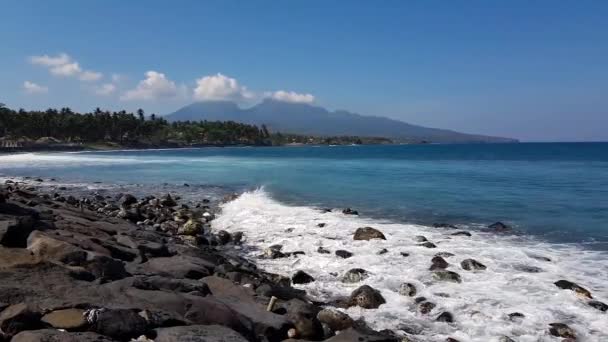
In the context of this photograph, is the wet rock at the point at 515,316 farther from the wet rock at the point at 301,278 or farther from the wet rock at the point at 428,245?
the wet rock at the point at 428,245

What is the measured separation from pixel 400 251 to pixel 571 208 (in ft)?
50.6

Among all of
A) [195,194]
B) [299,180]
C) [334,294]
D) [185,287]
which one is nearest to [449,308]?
[334,294]

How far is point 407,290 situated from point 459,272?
2342 mm

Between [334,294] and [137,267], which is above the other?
[137,267]

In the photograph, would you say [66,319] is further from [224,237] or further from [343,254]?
[224,237]

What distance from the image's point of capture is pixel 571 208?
2467 centimetres

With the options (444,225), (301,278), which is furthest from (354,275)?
(444,225)

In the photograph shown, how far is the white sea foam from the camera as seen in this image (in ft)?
29.7

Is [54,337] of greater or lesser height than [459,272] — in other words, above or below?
above

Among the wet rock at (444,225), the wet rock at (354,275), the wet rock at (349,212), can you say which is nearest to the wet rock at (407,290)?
the wet rock at (354,275)

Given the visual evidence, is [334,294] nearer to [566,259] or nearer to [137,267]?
[137,267]

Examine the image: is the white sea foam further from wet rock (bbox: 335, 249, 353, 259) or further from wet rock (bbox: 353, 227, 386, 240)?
wet rock (bbox: 353, 227, 386, 240)

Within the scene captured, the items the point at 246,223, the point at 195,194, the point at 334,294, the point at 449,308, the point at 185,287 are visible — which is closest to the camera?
the point at 185,287

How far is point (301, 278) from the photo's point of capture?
11.7 metres
